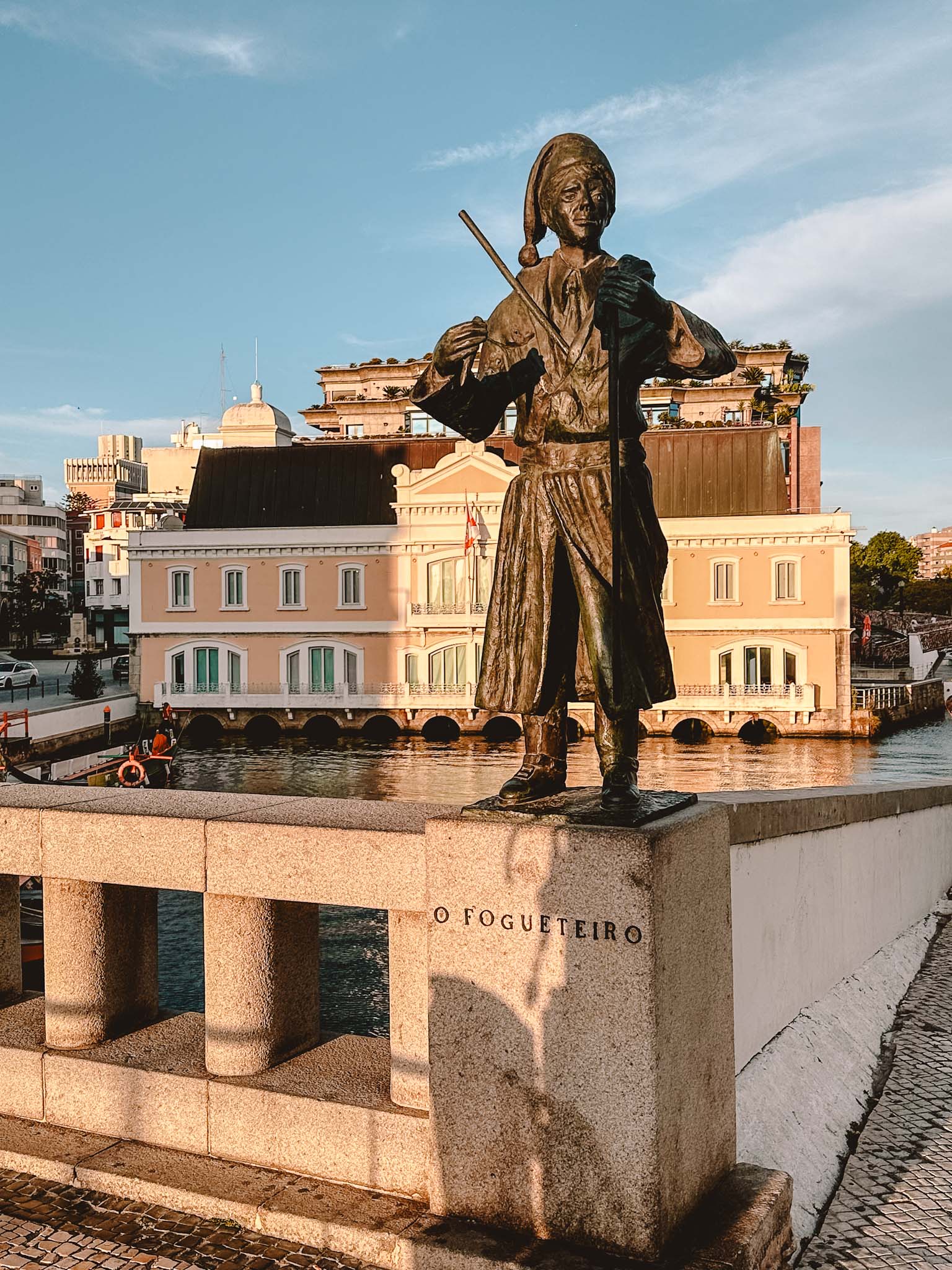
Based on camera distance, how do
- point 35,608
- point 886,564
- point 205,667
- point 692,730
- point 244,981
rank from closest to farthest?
point 244,981, point 692,730, point 205,667, point 35,608, point 886,564

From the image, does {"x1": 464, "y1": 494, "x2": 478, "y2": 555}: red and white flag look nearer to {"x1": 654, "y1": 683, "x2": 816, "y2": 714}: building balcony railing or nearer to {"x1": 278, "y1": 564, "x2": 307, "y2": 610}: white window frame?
{"x1": 278, "y1": 564, "x2": 307, "y2": 610}: white window frame

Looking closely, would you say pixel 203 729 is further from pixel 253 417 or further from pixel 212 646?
pixel 253 417

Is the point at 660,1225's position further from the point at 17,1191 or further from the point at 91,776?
the point at 91,776

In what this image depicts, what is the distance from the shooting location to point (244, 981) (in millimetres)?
4195

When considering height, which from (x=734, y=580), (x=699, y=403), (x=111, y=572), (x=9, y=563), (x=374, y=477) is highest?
(x=699, y=403)

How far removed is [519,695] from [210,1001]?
168cm

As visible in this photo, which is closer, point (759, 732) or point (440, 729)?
point (759, 732)

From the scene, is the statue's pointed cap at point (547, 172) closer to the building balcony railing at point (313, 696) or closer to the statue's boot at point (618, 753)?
the statue's boot at point (618, 753)

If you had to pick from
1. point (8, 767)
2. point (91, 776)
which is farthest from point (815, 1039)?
point (91, 776)

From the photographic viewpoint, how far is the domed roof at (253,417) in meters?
60.8

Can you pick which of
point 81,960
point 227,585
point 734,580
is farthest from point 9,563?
point 81,960

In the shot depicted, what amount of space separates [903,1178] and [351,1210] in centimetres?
242

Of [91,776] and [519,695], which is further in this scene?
[91,776]

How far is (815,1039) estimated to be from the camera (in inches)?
232
